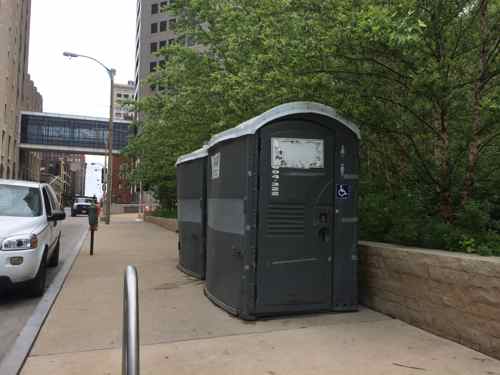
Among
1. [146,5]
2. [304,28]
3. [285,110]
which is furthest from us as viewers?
[146,5]

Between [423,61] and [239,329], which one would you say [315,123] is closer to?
[423,61]

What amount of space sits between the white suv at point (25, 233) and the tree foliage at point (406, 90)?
376cm

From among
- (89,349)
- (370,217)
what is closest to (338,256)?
(370,217)

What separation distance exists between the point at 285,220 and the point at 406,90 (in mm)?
2430

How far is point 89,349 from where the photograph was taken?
4.66 metres

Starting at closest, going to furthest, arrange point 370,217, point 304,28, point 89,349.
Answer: point 89,349, point 304,28, point 370,217

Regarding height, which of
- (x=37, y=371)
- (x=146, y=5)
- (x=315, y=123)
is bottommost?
(x=37, y=371)

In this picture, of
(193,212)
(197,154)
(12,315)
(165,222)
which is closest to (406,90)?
(197,154)

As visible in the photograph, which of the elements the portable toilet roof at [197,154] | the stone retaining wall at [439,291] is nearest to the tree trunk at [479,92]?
the stone retaining wall at [439,291]

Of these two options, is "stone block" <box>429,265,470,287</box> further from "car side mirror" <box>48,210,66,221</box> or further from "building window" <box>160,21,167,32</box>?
"building window" <box>160,21,167,32</box>

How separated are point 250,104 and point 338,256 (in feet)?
11.4

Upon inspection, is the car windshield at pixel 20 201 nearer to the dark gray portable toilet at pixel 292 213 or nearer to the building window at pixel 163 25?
the dark gray portable toilet at pixel 292 213

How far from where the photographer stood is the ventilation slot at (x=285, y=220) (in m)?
5.48

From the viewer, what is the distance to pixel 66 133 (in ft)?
282
